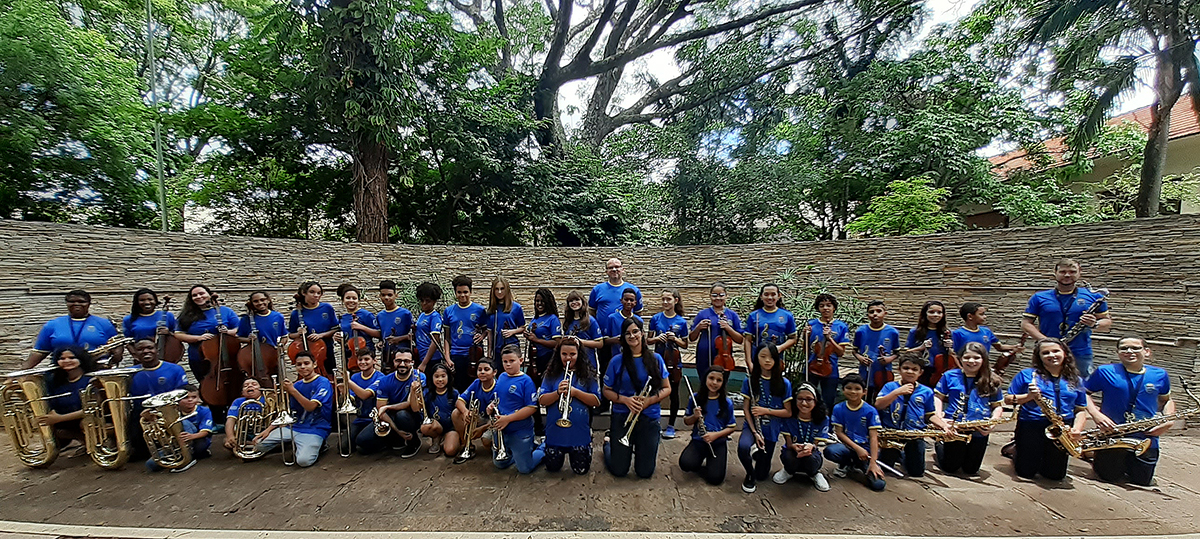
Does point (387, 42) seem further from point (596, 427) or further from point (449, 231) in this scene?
point (596, 427)

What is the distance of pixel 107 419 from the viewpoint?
3.69 metres

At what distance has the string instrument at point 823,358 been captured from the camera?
458cm

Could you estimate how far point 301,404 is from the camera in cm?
388

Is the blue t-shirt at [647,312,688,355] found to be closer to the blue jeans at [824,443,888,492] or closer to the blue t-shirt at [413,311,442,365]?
the blue jeans at [824,443,888,492]

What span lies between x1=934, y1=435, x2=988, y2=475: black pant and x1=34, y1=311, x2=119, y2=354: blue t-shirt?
6970 millimetres

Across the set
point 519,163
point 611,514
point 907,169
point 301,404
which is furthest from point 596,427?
point 907,169

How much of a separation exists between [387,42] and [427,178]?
3.36m

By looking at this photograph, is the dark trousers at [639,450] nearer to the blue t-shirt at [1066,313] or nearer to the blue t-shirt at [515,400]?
the blue t-shirt at [515,400]

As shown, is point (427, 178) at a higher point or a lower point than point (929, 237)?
higher

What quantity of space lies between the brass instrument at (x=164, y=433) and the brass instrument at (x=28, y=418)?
30.7 inches

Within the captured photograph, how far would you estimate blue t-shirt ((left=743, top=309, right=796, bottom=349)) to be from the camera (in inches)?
181

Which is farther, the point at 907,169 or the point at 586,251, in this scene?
the point at 907,169

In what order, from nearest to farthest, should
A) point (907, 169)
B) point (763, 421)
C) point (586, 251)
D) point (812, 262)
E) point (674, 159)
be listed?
1. point (763, 421)
2. point (812, 262)
3. point (586, 251)
4. point (907, 169)
5. point (674, 159)

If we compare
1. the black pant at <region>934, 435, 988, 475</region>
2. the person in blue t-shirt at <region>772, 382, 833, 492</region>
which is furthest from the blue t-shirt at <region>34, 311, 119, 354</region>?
the black pant at <region>934, 435, 988, 475</region>
